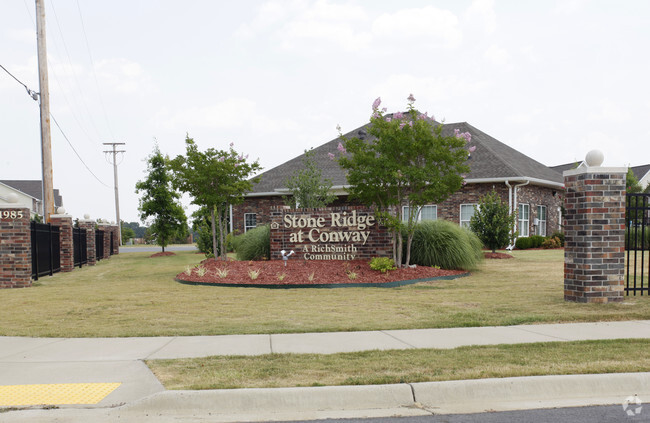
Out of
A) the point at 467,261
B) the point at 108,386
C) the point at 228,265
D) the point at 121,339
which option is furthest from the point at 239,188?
the point at 108,386

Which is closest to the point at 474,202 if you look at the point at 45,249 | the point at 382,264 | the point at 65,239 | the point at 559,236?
the point at 559,236

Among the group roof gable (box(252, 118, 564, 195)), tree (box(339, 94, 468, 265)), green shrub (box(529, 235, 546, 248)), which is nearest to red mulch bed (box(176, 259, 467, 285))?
tree (box(339, 94, 468, 265))

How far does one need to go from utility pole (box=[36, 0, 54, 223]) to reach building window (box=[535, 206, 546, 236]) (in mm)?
22230

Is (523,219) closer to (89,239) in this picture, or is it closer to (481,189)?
(481,189)

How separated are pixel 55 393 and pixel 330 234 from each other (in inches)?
433

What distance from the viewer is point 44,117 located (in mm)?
18906

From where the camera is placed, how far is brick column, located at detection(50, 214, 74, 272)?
19.3 metres

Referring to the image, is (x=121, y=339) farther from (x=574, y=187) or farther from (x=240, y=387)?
(x=574, y=187)

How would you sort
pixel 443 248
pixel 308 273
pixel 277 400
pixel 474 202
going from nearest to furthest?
pixel 277 400
pixel 308 273
pixel 443 248
pixel 474 202

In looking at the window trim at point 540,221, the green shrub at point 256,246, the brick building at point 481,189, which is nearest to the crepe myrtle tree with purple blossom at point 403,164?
the green shrub at point 256,246

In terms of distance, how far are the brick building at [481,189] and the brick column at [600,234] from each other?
13412mm

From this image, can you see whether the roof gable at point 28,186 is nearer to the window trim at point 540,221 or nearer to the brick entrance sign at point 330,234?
the brick entrance sign at point 330,234

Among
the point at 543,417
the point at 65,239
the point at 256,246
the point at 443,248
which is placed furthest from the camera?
the point at 65,239

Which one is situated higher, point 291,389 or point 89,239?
point 89,239
